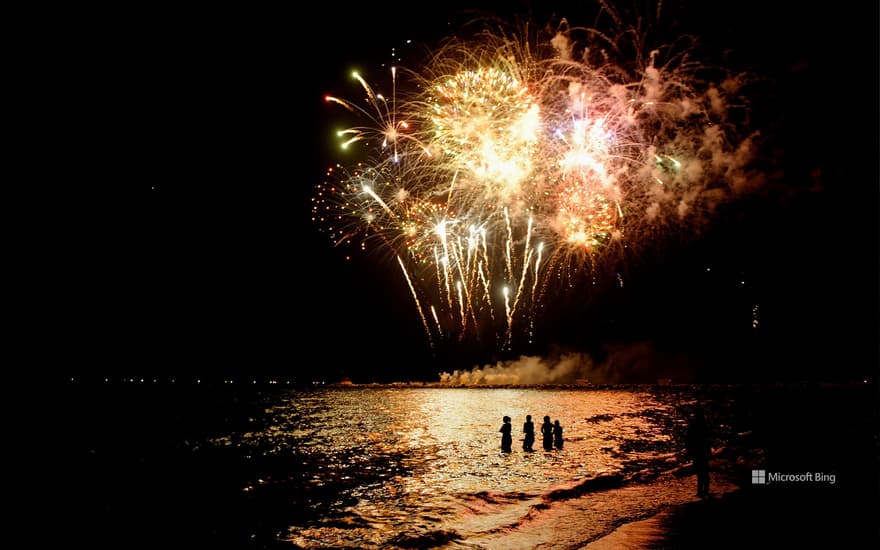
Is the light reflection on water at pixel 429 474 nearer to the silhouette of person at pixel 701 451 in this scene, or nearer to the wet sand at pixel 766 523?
the wet sand at pixel 766 523

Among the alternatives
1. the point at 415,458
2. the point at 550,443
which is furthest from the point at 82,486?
the point at 550,443

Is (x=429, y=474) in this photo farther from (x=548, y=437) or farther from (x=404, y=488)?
(x=548, y=437)

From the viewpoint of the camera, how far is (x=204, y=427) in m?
47.2

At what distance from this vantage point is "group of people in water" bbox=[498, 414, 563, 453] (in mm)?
22547

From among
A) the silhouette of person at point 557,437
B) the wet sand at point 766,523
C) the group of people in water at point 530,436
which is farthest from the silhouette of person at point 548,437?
the wet sand at point 766,523

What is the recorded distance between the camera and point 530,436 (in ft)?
74.4

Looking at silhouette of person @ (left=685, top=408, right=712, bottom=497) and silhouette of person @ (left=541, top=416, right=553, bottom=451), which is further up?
silhouette of person @ (left=685, top=408, right=712, bottom=497)

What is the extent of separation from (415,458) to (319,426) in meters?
23.4

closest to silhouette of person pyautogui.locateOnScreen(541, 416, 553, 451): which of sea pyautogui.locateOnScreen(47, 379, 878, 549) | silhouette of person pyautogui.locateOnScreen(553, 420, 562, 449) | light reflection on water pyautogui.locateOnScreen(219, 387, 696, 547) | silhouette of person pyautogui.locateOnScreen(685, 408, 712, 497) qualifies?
sea pyautogui.locateOnScreen(47, 379, 878, 549)

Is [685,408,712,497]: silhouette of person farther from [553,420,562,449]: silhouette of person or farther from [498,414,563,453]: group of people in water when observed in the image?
[553,420,562,449]: silhouette of person

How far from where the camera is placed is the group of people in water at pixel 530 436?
2255 cm

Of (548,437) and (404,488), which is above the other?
(548,437)

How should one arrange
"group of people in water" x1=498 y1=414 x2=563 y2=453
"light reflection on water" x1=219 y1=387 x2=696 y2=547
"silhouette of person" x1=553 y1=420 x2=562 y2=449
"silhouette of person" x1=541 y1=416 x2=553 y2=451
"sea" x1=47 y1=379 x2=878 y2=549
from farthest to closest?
"silhouette of person" x1=553 y1=420 x2=562 y2=449
"silhouette of person" x1=541 y1=416 x2=553 y2=451
"group of people in water" x1=498 y1=414 x2=563 y2=453
"light reflection on water" x1=219 y1=387 x2=696 y2=547
"sea" x1=47 y1=379 x2=878 y2=549

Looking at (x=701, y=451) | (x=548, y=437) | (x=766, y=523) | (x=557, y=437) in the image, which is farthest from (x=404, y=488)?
(x=766, y=523)
